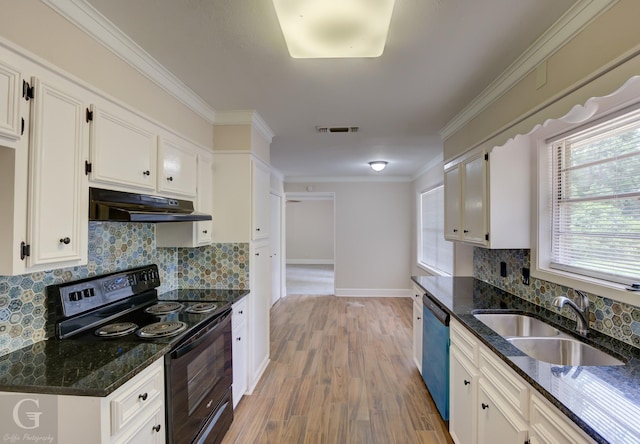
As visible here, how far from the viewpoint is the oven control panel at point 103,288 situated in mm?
1596

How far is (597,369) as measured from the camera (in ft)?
4.04

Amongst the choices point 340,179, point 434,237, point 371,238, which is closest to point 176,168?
point 434,237

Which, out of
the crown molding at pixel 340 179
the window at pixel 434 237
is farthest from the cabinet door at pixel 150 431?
the crown molding at pixel 340 179

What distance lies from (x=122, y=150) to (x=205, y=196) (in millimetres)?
986

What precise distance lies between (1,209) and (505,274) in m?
3.17

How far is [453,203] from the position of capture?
117 inches

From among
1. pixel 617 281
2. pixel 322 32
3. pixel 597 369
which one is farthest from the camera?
pixel 617 281

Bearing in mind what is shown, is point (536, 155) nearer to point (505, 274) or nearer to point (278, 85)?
point (505, 274)

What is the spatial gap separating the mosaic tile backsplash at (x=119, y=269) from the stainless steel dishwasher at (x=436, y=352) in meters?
1.64

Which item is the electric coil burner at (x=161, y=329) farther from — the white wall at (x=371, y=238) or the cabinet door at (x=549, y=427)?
the white wall at (x=371, y=238)

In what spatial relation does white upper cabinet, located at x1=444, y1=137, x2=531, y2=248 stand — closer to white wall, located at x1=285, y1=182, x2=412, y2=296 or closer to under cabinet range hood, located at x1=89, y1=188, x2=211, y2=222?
under cabinet range hood, located at x1=89, y1=188, x2=211, y2=222

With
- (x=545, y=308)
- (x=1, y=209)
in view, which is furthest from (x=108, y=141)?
(x=545, y=308)
